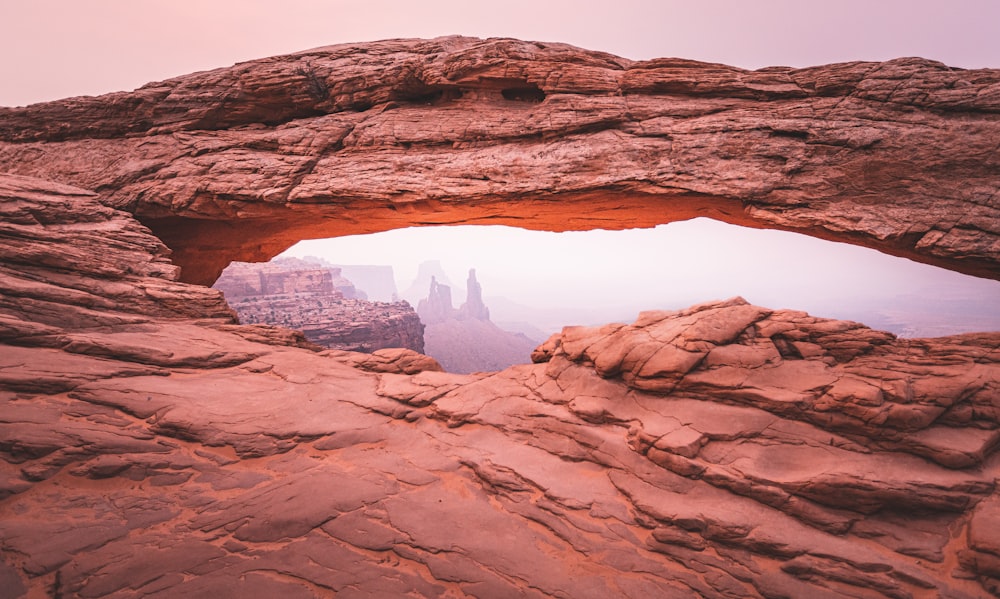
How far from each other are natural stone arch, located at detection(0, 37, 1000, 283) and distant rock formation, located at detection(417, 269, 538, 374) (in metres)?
39.1

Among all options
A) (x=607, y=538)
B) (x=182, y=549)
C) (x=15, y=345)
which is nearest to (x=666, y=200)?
(x=607, y=538)

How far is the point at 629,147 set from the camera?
11312 mm

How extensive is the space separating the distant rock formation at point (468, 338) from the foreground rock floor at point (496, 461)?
136ft

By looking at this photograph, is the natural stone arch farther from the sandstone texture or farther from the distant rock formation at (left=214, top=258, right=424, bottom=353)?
the distant rock formation at (left=214, top=258, right=424, bottom=353)

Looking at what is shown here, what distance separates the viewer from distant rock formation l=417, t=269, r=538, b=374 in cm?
6700

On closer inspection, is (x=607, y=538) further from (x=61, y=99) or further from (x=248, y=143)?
(x=61, y=99)

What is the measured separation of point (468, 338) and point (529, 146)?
71.1 m

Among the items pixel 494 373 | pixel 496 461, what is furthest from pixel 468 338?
pixel 496 461

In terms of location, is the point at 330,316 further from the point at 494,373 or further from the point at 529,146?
the point at 529,146

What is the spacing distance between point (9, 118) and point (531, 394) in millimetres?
21392

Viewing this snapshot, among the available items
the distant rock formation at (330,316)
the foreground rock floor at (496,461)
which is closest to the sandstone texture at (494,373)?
the foreground rock floor at (496,461)

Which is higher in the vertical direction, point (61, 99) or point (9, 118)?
point (61, 99)

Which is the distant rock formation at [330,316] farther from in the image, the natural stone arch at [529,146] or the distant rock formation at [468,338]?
the natural stone arch at [529,146]

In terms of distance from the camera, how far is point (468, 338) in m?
81.6
